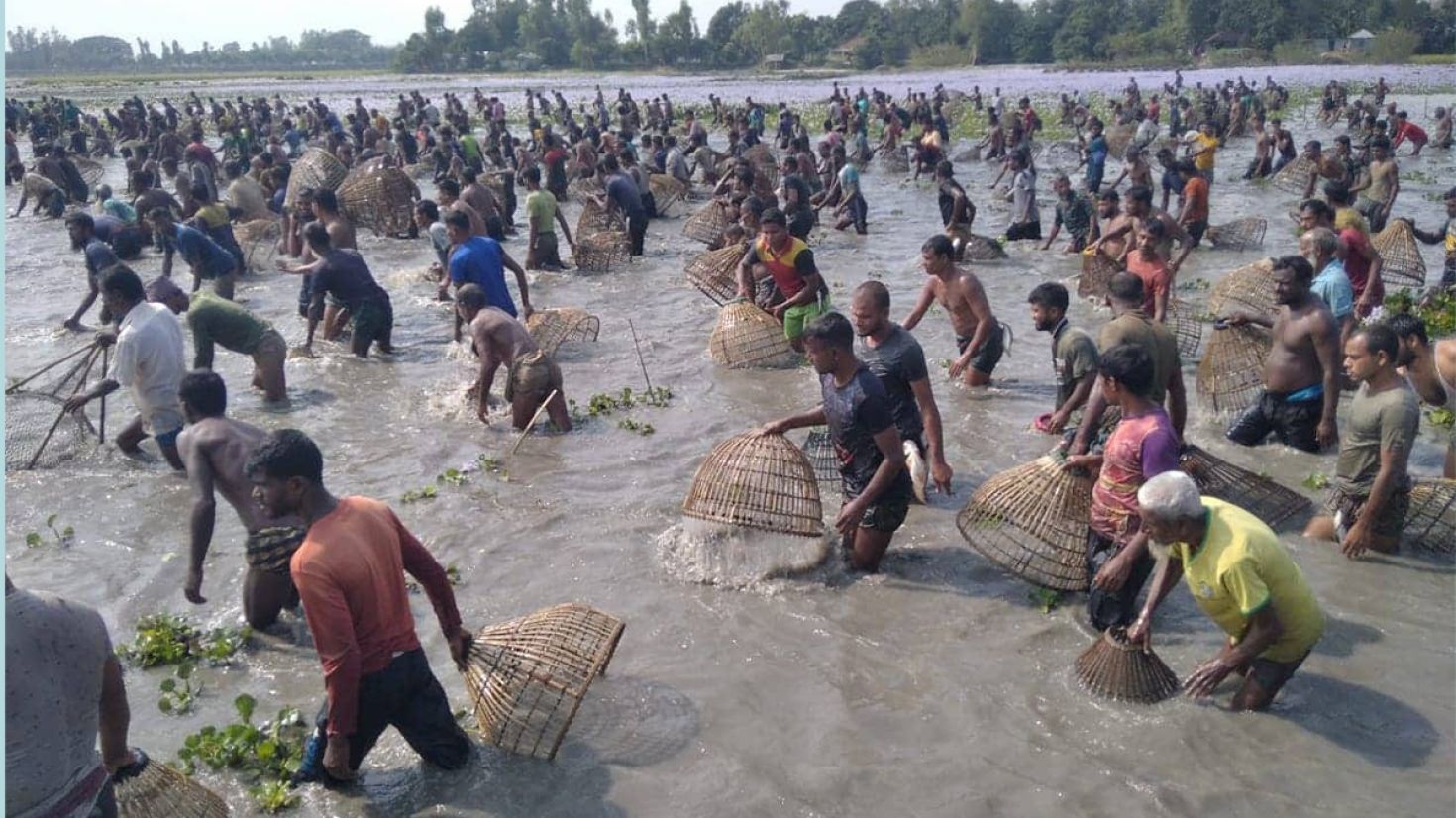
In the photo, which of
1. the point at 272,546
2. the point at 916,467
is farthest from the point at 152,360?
the point at 916,467

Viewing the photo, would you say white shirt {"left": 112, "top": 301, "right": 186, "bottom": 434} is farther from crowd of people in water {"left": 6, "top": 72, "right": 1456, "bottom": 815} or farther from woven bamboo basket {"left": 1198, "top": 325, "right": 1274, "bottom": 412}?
woven bamboo basket {"left": 1198, "top": 325, "right": 1274, "bottom": 412}

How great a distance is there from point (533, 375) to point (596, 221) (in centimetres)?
838

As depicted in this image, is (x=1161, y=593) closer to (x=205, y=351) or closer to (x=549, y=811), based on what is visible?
(x=549, y=811)

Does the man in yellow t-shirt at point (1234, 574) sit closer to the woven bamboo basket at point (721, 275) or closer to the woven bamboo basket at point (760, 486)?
the woven bamboo basket at point (760, 486)

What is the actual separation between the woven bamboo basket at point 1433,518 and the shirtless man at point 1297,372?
38.4 inches

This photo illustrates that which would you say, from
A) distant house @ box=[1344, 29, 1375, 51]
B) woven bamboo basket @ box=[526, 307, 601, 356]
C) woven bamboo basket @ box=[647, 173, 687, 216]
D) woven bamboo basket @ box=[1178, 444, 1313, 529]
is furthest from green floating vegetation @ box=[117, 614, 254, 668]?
distant house @ box=[1344, 29, 1375, 51]

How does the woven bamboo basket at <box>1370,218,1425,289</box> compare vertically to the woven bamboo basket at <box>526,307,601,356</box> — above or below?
above

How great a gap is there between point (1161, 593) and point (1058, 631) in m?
0.98

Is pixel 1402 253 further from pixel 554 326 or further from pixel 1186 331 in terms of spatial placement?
pixel 554 326

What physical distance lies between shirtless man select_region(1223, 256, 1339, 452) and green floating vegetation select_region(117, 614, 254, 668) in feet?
21.9

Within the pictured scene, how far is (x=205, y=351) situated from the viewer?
9.00m

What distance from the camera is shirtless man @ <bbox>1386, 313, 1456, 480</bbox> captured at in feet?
22.8

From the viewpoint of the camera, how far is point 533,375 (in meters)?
8.88

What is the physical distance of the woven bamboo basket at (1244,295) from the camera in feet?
35.9
